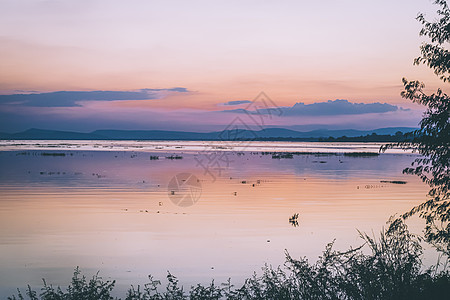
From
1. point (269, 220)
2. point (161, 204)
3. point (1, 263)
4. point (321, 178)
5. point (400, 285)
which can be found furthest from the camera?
point (321, 178)

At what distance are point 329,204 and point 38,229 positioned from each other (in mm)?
18292

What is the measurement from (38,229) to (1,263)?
19.0ft

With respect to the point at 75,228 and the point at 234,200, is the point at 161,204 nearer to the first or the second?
the point at 234,200

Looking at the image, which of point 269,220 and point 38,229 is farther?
point 269,220

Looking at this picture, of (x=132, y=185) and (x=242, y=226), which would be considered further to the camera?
(x=132, y=185)

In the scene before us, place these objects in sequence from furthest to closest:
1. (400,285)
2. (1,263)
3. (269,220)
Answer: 1. (269,220)
2. (1,263)
3. (400,285)

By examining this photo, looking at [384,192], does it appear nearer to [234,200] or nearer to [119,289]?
[234,200]

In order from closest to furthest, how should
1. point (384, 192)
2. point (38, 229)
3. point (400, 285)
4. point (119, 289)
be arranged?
1. point (400, 285)
2. point (119, 289)
3. point (38, 229)
4. point (384, 192)

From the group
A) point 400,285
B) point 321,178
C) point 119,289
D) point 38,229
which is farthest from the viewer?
point 321,178

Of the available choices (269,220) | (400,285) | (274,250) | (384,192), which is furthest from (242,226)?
(384,192)

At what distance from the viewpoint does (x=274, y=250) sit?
778 inches

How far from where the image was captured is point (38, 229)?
23.0 metres

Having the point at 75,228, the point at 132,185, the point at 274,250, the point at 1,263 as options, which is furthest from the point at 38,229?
the point at 132,185

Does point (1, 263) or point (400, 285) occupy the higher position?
point (400, 285)
